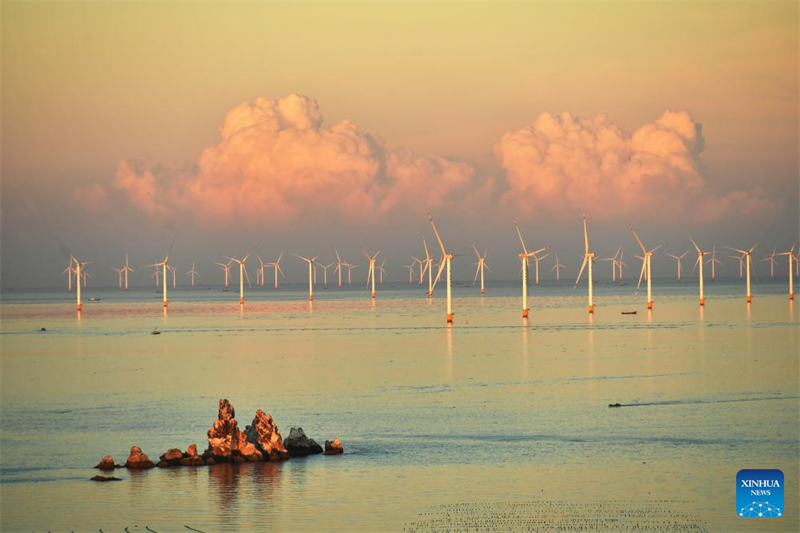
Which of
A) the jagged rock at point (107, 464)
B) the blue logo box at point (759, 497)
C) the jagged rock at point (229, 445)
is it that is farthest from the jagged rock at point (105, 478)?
the blue logo box at point (759, 497)

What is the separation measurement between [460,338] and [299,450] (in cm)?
7374

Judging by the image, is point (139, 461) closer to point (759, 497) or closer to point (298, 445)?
point (298, 445)

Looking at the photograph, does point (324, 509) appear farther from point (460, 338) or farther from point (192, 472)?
point (460, 338)

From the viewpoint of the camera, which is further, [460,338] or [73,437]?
[460,338]

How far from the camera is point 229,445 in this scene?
42.1 m

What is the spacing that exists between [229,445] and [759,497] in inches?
716

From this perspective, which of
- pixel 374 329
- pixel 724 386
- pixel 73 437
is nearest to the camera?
pixel 73 437

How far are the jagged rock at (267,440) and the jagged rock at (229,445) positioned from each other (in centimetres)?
35

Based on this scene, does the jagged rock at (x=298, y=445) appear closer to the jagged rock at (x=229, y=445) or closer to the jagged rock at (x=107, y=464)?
the jagged rock at (x=229, y=445)

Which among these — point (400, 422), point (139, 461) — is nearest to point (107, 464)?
point (139, 461)

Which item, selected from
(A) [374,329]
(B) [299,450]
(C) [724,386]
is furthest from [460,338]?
(B) [299,450]

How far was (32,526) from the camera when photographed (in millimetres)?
35094

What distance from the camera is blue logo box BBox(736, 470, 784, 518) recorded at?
113 feet

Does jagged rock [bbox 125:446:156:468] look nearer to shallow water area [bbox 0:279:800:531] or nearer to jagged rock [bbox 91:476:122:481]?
shallow water area [bbox 0:279:800:531]
